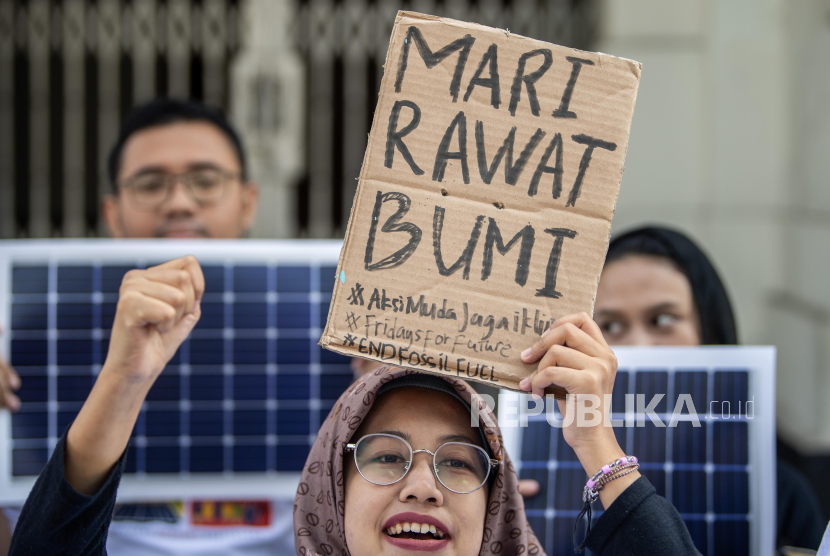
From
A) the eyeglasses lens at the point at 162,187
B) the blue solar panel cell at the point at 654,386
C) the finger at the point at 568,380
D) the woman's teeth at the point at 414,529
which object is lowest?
the woman's teeth at the point at 414,529

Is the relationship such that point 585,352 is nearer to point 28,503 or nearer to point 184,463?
point 28,503

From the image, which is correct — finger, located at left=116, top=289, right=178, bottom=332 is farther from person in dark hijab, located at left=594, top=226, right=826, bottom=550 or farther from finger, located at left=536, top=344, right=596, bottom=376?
person in dark hijab, located at left=594, top=226, right=826, bottom=550

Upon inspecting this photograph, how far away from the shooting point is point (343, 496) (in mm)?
1566

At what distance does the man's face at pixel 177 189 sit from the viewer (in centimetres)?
258

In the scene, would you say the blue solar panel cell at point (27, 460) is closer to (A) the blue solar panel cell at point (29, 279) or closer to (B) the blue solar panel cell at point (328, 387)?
(A) the blue solar panel cell at point (29, 279)

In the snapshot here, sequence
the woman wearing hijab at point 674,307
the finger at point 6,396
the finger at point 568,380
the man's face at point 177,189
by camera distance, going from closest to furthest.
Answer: the finger at point 568,380 < the finger at point 6,396 < the woman wearing hijab at point 674,307 < the man's face at point 177,189

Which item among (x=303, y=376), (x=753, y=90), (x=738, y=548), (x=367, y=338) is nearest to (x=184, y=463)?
(x=303, y=376)

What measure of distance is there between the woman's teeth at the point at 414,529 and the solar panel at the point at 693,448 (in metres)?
0.53

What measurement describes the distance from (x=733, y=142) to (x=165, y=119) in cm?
431

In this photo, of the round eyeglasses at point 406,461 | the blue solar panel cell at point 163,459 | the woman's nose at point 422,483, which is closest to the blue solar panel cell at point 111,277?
the blue solar panel cell at point 163,459

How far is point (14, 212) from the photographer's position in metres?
5.95

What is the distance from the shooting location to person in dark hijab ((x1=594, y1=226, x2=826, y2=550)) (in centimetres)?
232

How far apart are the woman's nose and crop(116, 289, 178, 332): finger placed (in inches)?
22.8

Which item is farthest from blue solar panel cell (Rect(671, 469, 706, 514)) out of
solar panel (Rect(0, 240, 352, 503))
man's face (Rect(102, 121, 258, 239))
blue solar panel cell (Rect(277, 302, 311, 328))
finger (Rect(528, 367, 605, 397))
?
man's face (Rect(102, 121, 258, 239))
